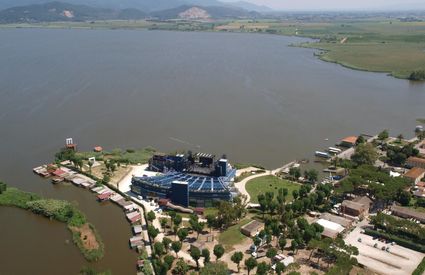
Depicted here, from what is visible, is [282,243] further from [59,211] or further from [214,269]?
[59,211]

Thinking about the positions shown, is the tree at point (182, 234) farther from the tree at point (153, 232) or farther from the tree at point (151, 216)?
the tree at point (151, 216)

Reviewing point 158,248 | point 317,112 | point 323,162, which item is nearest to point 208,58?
point 317,112

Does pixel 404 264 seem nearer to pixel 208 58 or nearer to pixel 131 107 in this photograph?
pixel 131 107

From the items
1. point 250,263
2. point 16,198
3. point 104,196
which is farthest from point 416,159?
point 16,198

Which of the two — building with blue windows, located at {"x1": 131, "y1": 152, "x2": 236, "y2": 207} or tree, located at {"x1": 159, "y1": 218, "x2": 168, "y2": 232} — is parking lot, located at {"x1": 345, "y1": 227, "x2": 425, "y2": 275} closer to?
building with blue windows, located at {"x1": 131, "y1": 152, "x2": 236, "y2": 207}

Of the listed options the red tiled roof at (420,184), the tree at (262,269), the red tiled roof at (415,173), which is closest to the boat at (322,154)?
the red tiled roof at (415,173)

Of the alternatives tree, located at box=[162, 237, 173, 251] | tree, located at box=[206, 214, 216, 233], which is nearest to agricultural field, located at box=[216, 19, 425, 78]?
tree, located at box=[206, 214, 216, 233]
